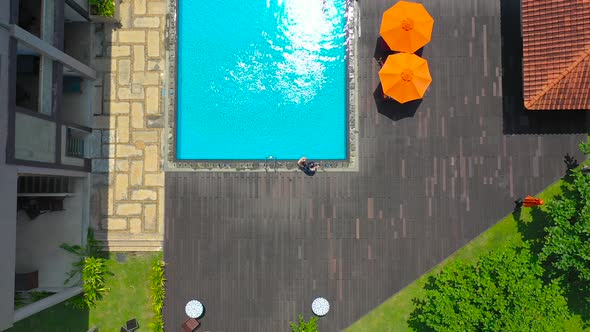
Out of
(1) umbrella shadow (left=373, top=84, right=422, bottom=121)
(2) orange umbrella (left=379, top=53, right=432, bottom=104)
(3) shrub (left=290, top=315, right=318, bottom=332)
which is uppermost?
(2) orange umbrella (left=379, top=53, right=432, bottom=104)

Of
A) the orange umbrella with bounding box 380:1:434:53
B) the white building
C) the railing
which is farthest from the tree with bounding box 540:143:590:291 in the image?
the railing

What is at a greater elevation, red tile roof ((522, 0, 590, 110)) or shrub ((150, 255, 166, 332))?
red tile roof ((522, 0, 590, 110))

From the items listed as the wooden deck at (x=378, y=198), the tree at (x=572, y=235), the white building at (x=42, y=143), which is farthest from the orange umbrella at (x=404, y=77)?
the white building at (x=42, y=143)

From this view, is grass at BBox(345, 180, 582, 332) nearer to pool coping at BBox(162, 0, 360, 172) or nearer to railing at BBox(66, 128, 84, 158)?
pool coping at BBox(162, 0, 360, 172)

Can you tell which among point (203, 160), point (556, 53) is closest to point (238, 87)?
point (203, 160)

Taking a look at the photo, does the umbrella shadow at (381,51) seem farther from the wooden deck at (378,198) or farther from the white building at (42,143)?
the white building at (42,143)

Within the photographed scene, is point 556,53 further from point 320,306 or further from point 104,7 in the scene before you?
point 104,7

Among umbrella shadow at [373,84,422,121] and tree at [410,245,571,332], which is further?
umbrella shadow at [373,84,422,121]
